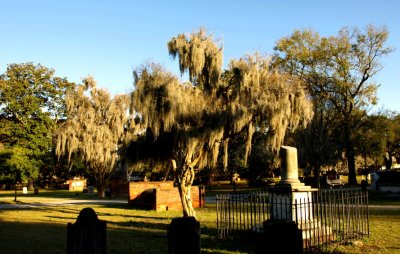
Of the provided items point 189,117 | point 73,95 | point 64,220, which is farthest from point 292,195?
point 73,95

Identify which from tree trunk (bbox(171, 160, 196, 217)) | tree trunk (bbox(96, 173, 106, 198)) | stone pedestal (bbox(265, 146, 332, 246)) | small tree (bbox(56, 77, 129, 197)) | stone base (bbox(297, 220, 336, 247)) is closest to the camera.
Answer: stone base (bbox(297, 220, 336, 247))

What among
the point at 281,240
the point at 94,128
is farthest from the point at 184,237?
the point at 94,128

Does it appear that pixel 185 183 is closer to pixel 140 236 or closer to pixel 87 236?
pixel 140 236

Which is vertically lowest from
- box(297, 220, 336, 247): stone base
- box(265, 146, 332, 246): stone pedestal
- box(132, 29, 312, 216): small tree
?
box(297, 220, 336, 247): stone base

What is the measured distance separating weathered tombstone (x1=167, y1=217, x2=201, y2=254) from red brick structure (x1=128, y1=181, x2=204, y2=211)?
2080cm

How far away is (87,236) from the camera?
3.21 metres

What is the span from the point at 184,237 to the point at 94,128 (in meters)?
35.1

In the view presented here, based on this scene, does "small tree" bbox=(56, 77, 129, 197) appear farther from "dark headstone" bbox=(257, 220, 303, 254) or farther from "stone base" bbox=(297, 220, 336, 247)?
"dark headstone" bbox=(257, 220, 303, 254)

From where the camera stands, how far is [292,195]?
1173cm

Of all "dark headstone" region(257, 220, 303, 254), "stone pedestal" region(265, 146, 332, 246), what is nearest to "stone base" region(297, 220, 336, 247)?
"stone pedestal" region(265, 146, 332, 246)

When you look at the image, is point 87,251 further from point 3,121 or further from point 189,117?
point 3,121

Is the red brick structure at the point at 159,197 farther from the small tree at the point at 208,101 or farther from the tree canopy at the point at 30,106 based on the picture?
the tree canopy at the point at 30,106

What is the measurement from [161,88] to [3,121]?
157 feet

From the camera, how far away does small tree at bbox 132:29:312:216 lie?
16406 mm
